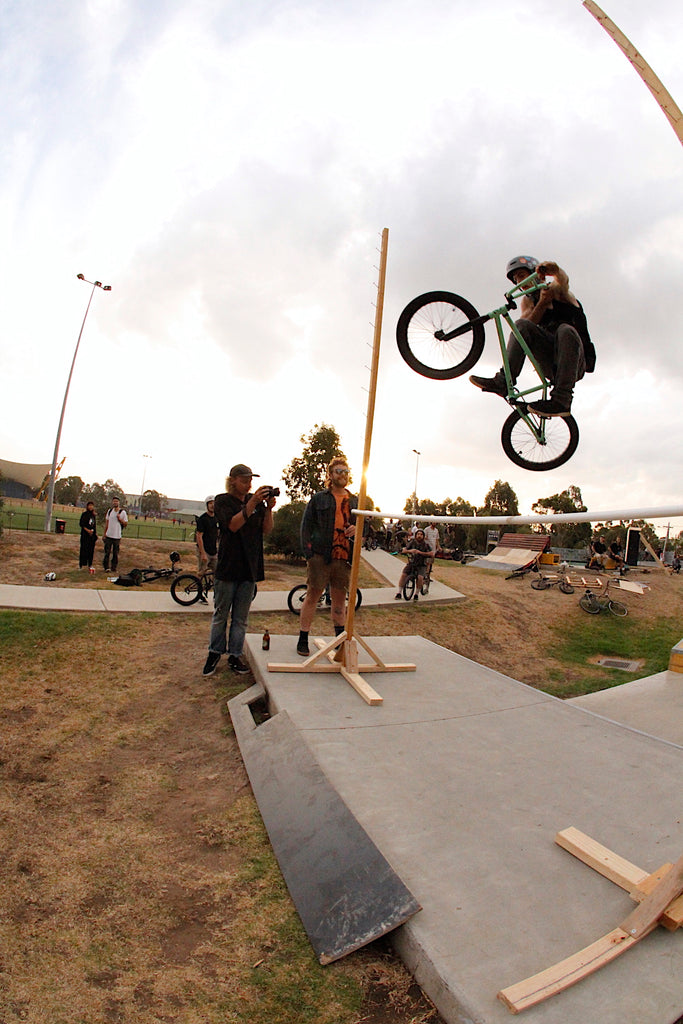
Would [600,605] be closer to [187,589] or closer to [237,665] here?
[187,589]

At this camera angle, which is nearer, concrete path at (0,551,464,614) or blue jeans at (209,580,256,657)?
blue jeans at (209,580,256,657)

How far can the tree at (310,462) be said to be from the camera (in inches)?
1213

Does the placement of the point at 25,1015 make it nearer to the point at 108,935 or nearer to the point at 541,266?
the point at 108,935

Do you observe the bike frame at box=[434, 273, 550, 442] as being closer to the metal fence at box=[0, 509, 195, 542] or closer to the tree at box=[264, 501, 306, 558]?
the tree at box=[264, 501, 306, 558]

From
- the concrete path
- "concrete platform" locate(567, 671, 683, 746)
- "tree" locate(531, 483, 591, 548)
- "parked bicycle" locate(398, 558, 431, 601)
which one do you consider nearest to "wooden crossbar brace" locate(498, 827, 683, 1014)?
"concrete platform" locate(567, 671, 683, 746)

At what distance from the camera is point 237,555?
16.7 feet

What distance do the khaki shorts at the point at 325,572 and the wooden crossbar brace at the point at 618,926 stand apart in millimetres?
3325

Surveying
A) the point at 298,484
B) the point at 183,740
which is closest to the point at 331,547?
the point at 183,740

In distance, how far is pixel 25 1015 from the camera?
1692 mm

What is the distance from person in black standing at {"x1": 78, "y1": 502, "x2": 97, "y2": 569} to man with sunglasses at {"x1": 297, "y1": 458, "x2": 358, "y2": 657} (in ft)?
23.3

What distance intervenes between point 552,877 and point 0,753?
11.9 feet

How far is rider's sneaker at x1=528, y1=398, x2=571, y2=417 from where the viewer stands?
3768 millimetres

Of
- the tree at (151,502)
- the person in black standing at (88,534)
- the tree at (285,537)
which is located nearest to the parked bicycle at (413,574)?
the tree at (285,537)

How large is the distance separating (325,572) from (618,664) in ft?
23.9
